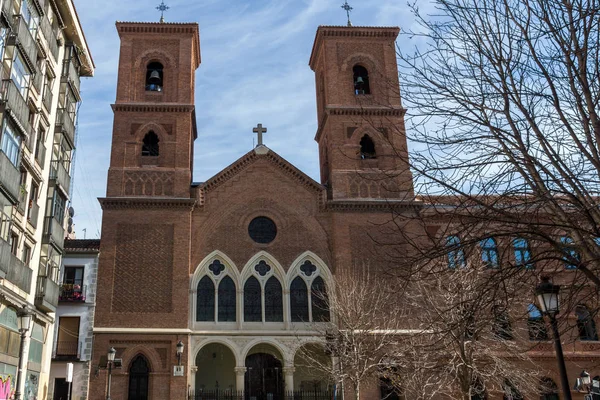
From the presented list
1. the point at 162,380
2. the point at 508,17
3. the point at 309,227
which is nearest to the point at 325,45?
the point at 309,227

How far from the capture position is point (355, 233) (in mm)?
31406

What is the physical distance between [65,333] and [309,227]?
492 inches

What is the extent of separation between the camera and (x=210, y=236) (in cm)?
3122

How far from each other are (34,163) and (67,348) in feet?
30.4

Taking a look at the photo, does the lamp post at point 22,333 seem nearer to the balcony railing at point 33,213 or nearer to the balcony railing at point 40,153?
the balcony railing at point 33,213

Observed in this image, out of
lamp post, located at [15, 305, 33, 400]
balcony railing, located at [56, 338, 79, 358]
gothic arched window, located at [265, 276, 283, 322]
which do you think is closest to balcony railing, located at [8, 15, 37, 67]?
lamp post, located at [15, 305, 33, 400]

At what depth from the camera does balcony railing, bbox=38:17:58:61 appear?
82.2ft

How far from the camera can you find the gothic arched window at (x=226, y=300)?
30094 mm

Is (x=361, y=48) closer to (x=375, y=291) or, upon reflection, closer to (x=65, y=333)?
(x=375, y=291)

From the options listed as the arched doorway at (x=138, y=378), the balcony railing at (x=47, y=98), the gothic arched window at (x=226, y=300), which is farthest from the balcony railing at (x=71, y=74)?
the arched doorway at (x=138, y=378)

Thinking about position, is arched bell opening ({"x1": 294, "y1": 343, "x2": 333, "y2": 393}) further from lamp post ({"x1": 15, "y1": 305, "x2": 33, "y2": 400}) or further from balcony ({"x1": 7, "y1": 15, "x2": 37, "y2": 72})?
balcony ({"x1": 7, "y1": 15, "x2": 37, "y2": 72})

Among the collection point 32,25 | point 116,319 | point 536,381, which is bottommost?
point 536,381

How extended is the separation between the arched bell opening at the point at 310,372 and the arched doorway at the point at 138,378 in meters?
6.88

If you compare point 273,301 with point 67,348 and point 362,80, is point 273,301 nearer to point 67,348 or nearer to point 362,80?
point 67,348
